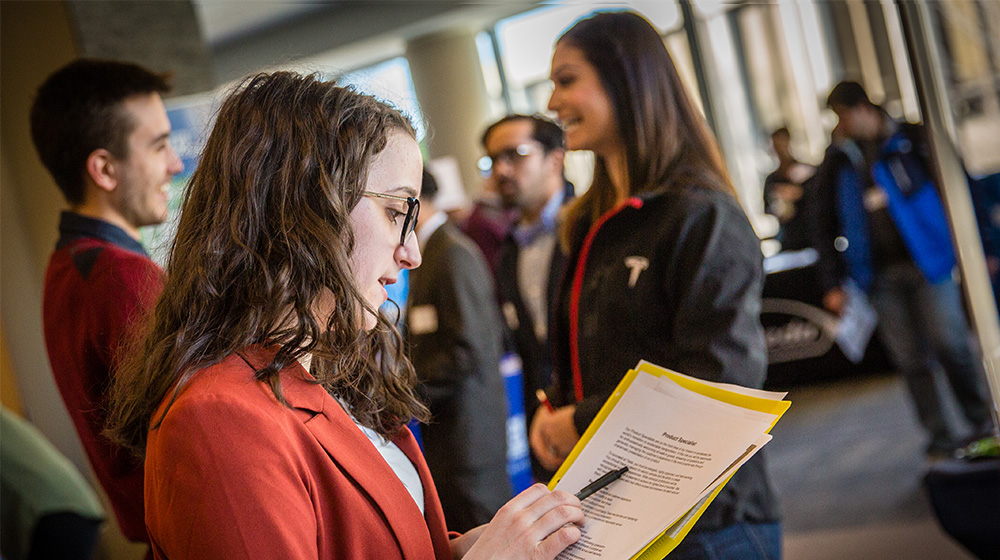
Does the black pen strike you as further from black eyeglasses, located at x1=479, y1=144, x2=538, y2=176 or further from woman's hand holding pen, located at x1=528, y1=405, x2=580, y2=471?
black eyeglasses, located at x1=479, y1=144, x2=538, y2=176

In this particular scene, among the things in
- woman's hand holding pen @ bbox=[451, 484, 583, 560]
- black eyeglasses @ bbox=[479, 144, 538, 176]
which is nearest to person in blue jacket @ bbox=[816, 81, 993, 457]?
black eyeglasses @ bbox=[479, 144, 538, 176]

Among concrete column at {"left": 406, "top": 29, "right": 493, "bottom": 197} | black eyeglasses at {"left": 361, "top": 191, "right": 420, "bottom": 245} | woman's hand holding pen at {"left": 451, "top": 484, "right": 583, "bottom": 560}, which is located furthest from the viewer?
concrete column at {"left": 406, "top": 29, "right": 493, "bottom": 197}

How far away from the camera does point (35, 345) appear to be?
8.96ft

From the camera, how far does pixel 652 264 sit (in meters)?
1.51

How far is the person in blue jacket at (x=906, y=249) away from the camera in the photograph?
3.89 meters

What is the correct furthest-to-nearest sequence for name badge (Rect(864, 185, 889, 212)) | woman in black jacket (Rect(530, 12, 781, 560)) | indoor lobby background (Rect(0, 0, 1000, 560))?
indoor lobby background (Rect(0, 0, 1000, 560))
name badge (Rect(864, 185, 889, 212))
woman in black jacket (Rect(530, 12, 781, 560))

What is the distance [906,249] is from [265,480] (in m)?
3.89

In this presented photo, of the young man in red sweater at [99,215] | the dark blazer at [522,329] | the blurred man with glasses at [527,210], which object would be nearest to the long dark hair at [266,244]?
the young man in red sweater at [99,215]

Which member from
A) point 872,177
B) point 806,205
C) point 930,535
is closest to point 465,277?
point 930,535

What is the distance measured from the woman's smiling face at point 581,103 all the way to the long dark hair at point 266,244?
2.25 feet

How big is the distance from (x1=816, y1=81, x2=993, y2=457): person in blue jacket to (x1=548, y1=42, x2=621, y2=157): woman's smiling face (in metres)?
2.78

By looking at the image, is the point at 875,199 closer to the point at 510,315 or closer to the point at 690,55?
the point at 510,315

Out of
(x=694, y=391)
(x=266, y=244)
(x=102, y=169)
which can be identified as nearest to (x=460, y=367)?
(x=102, y=169)

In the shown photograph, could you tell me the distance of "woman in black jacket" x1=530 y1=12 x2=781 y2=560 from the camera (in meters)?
1.45
